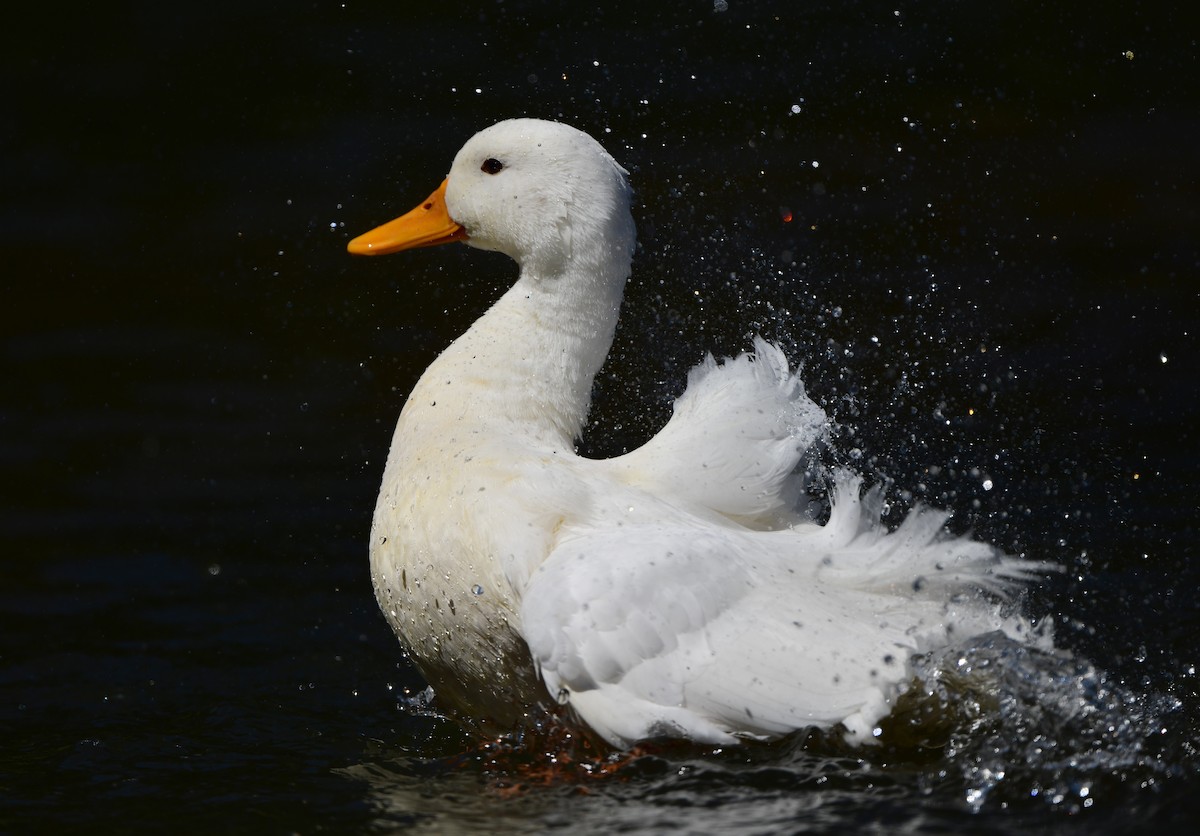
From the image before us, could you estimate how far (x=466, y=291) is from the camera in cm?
732

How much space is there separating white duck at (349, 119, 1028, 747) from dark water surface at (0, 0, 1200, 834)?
77 centimetres

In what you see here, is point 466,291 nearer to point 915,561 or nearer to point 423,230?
point 423,230

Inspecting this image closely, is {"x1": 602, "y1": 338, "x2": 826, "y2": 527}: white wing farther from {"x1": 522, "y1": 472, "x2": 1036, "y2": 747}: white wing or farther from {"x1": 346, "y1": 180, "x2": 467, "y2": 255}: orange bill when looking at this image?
{"x1": 346, "y1": 180, "x2": 467, "y2": 255}: orange bill

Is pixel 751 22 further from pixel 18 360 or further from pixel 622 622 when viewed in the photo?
pixel 622 622

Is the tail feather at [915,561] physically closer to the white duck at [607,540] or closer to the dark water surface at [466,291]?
the white duck at [607,540]

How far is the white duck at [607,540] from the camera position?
11.6ft

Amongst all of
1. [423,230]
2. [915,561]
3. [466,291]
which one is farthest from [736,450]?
[466,291]

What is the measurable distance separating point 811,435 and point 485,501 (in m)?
0.96

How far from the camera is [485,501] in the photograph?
12.2ft

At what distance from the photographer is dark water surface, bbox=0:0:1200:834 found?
5219 millimetres

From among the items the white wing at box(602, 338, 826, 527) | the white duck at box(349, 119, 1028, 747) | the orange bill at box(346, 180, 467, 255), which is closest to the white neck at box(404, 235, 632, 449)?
the white duck at box(349, 119, 1028, 747)

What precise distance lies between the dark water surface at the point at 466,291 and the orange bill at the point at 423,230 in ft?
4.53

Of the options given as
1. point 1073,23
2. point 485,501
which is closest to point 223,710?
point 485,501

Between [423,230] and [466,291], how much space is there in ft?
9.38
